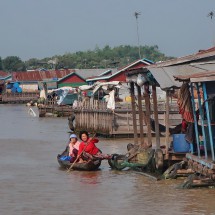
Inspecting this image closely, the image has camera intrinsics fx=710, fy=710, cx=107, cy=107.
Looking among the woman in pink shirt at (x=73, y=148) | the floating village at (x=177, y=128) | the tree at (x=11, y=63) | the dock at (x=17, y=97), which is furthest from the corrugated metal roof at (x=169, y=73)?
the tree at (x=11, y=63)

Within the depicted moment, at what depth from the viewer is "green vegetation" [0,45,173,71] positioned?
406 ft

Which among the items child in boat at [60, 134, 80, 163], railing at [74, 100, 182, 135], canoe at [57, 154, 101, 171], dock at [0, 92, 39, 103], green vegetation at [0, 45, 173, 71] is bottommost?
canoe at [57, 154, 101, 171]

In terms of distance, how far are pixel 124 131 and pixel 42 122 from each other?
14717 millimetres

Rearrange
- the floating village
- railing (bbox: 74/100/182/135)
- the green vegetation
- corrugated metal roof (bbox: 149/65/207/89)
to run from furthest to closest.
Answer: the green vegetation → railing (bbox: 74/100/182/135) → corrugated metal roof (bbox: 149/65/207/89) → the floating village

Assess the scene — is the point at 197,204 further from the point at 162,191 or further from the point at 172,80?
the point at 172,80

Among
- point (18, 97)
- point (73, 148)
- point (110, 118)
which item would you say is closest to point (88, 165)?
point (73, 148)

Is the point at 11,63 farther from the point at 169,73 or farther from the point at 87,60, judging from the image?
the point at 169,73

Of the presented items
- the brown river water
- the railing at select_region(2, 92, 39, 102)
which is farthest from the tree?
the brown river water

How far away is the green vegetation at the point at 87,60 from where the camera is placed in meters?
124

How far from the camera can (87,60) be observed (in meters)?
141

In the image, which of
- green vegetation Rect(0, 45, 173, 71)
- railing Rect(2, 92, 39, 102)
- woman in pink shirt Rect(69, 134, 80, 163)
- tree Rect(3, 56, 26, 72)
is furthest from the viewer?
tree Rect(3, 56, 26, 72)

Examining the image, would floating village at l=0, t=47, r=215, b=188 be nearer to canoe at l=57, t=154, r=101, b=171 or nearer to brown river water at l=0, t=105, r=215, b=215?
canoe at l=57, t=154, r=101, b=171

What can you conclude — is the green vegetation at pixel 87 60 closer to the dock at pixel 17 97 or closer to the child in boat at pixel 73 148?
the dock at pixel 17 97

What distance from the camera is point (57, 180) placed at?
1537 cm
